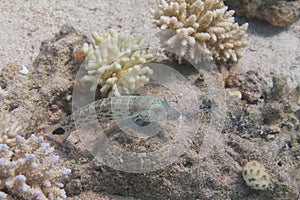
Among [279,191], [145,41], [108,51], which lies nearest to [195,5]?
[145,41]

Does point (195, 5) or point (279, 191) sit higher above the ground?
point (195, 5)

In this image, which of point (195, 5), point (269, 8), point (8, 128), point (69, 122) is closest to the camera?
point (8, 128)

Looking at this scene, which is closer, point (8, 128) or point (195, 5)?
point (8, 128)

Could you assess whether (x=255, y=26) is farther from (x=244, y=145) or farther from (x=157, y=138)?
(x=157, y=138)

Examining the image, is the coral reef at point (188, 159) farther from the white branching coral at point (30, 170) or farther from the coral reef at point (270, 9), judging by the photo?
the coral reef at point (270, 9)

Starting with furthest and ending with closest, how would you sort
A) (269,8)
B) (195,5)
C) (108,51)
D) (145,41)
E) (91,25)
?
(269,8) → (91,25) → (145,41) → (195,5) → (108,51)

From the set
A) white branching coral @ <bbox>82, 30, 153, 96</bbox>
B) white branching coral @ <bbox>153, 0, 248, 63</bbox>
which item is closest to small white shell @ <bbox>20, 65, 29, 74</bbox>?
white branching coral @ <bbox>82, 30, 153, 96</bbox>
